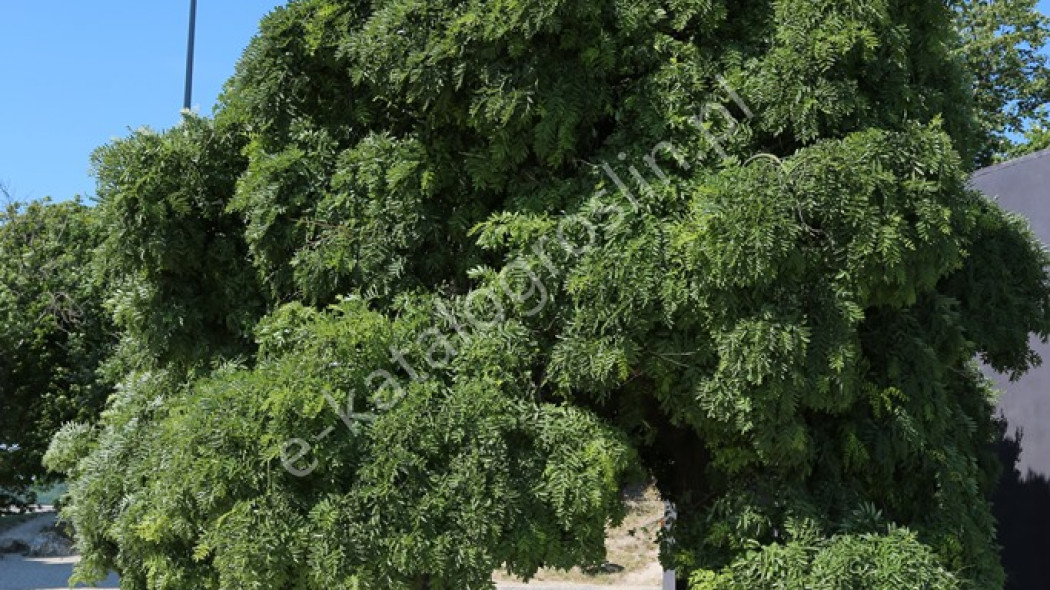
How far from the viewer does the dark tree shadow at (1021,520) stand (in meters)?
9.52

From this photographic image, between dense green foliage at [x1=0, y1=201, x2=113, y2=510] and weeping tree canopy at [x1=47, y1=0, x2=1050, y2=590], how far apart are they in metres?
9.89

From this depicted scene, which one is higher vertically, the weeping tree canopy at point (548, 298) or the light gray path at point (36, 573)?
the weeping tree canopy at point (548, 298)

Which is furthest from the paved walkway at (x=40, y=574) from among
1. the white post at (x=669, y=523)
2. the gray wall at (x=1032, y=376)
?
the gray wall at (x=1032, y=376)

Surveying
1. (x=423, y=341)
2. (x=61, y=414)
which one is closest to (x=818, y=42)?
(x=423, y=341)

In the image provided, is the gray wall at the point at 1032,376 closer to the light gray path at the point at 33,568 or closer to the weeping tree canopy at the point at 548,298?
the weeping tree canopy at the point at 548,298

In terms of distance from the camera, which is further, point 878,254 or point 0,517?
point 0,517

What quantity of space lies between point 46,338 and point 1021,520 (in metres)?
14.0

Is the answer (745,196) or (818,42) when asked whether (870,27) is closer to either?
(818,42)

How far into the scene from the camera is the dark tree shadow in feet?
31.2

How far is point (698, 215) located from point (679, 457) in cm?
215

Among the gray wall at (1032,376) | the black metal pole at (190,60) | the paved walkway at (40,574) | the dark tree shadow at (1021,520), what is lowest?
the dark tree shadow at (1021,520)

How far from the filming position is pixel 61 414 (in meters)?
16.1

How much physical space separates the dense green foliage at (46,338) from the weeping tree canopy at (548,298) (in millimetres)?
9891

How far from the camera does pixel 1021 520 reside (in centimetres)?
979
